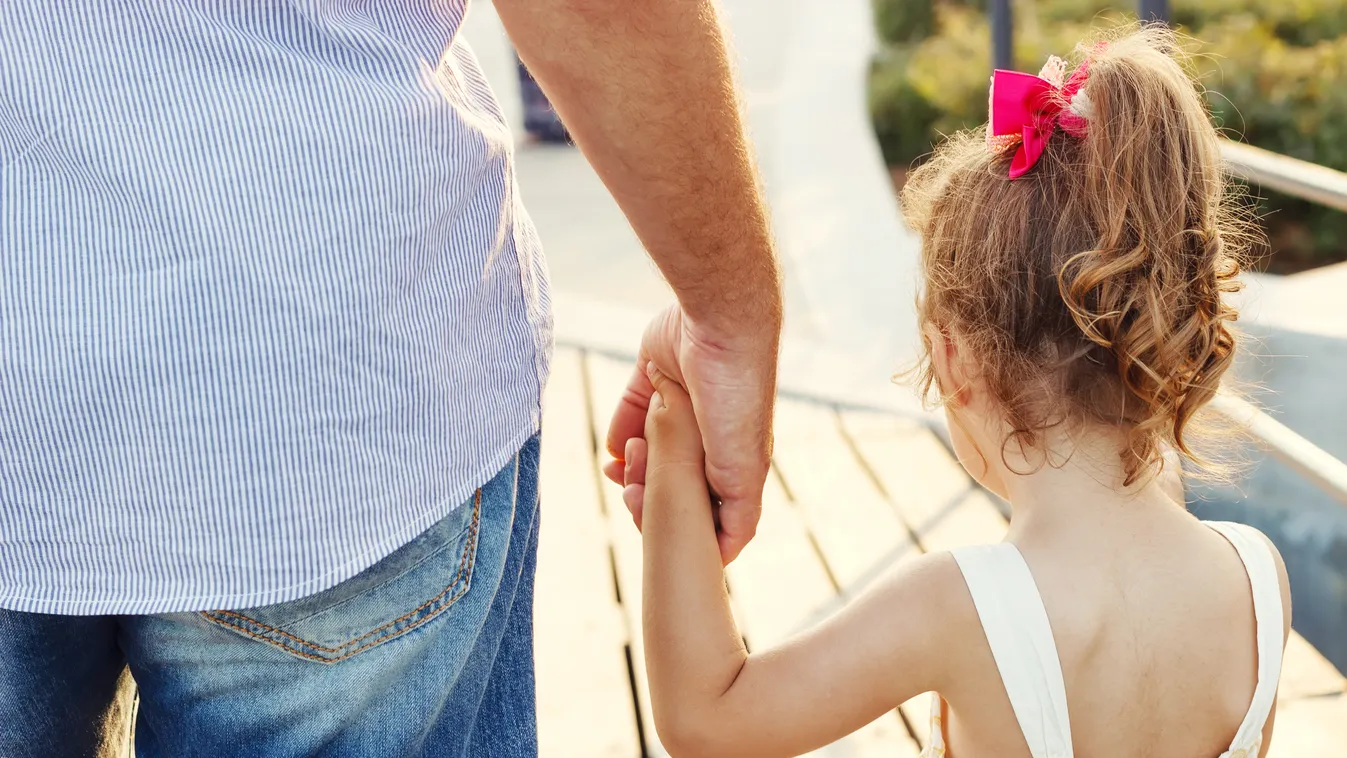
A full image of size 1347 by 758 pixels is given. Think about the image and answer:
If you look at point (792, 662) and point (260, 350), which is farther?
point (792, 662)

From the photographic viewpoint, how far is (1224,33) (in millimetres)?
5922

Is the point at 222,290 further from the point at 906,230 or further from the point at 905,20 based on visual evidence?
the point at 905,20

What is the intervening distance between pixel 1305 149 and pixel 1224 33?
0.82 m

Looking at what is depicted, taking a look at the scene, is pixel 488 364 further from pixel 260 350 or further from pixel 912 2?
pixel 912 2

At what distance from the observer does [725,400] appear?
125 centimetres

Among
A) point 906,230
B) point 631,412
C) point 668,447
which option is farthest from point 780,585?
point 906,230

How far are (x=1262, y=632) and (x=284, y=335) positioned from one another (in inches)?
38.3

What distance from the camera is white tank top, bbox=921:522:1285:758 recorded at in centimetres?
123

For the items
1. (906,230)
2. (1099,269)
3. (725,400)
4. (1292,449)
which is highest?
(1099,269)

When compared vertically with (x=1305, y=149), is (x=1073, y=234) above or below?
above

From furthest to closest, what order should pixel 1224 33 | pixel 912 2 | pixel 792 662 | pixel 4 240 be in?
1. pixel 912 2
2. pixel 1224 33
3. pixel 792 662
4. pixel 4 240

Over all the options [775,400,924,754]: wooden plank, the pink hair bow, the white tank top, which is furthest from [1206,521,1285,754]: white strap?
[775,400,924,754]: wooden plank

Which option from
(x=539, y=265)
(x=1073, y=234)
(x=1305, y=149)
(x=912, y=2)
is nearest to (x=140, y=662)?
(x=539, y=265)

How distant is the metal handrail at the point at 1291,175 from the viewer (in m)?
1.92
